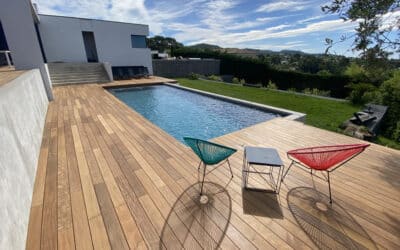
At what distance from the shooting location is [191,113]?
6836mm

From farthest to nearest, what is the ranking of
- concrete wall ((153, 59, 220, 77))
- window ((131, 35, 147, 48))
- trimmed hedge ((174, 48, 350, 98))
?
1. concrete wall ((153, 59, 220, 77))
2. window ((131, 35, 147, 48))
3. trimmed hedge ((174, 48, 350, 98))

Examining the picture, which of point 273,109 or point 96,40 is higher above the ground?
point 96,40

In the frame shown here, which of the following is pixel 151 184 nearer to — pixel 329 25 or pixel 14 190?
pixel 14 190

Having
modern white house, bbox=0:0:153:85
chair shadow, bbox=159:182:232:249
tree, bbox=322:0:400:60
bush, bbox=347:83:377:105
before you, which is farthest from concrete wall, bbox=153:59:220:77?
chair shadow, bbox=159:182:232:249

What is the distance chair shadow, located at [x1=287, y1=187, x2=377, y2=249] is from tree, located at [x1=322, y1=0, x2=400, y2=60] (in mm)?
2829

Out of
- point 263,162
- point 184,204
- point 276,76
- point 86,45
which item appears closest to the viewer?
point 184,204

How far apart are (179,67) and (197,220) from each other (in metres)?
16.2

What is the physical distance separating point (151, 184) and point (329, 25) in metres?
4.61

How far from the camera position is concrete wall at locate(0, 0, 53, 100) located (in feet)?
17.5

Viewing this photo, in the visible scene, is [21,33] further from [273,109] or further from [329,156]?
[329,156]

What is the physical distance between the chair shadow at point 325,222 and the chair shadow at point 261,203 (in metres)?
0.16

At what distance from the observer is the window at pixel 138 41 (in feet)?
45.6

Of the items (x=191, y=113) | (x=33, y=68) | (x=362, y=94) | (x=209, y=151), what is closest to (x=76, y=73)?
(x=33, y=68)

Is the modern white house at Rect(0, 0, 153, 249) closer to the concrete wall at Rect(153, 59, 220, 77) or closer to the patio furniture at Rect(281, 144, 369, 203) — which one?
the concrete wall at Rect(153, 59, 220, 77)
